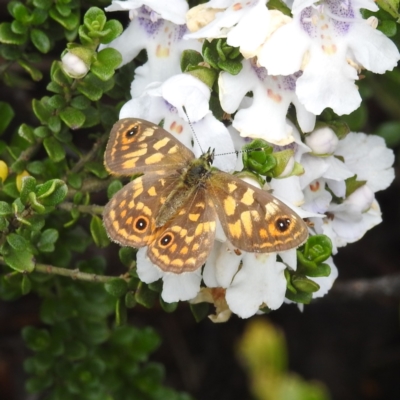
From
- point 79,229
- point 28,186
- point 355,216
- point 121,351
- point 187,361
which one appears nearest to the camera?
point 28,186

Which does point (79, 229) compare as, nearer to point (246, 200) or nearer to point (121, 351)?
point (121, 351)

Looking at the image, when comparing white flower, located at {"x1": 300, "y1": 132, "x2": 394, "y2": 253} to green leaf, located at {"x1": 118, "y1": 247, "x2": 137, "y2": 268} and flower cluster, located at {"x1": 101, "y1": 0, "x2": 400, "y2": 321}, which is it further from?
green leaf, located at {"x1": 118, "y1": 247, "x2": 137, "y2": 268}

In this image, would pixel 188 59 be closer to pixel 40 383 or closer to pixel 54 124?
pixel 54 124

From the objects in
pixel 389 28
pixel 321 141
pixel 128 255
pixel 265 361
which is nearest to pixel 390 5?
pixel 389 28

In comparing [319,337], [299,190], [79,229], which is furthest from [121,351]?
[319,337]

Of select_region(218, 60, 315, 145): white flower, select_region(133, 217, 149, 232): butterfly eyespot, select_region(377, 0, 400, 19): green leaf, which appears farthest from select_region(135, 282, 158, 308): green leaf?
select_region(377, 0, 400, 19): green leaf

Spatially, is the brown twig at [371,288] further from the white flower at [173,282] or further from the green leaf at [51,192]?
the green leaf at [51,192]

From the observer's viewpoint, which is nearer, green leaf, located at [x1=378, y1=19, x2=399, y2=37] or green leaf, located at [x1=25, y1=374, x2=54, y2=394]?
green leaf, located at [x1=378, y1=19, x2=399, y2=37]
